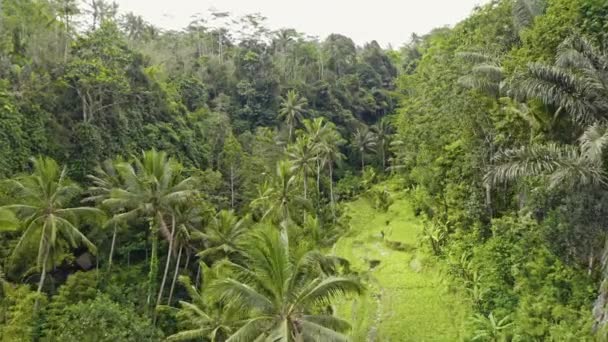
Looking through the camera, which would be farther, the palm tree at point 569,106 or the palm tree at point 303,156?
the palm tree at point 303,156

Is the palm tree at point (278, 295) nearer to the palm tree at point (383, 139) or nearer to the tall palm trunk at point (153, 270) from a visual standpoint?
the tall palm trunk at point (153, 270)

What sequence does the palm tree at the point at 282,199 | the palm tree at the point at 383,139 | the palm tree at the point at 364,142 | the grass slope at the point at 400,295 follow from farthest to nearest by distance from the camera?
1. the palm tree at the point at 383,139
2. the palm tree at the point at 364,142
3. the palm tree at the point at 282,199
4. the grass slope at the point at 400,295

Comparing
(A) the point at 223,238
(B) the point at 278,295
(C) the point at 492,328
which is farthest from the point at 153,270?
(C) the point at 492,328

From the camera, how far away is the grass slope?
56.9 ft

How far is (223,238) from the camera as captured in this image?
78.6 feet

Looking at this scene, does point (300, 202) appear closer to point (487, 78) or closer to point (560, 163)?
point (487, 78)

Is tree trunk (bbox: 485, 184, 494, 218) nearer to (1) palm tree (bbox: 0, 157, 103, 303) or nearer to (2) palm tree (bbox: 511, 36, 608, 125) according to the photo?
(2) palm tree (bbox: 511, 36, 608, 125)

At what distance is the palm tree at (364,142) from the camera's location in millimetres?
50469

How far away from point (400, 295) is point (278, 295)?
36.0 ft

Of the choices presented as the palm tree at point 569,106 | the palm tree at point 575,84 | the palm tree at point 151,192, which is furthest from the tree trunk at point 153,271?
the palm tree at point 575,84

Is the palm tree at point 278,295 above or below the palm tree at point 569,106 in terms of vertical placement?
below

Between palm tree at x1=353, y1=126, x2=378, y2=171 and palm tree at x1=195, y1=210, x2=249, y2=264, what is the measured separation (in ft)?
90.9

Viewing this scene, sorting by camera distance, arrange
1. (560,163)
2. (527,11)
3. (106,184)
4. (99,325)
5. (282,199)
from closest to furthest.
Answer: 1. (560,163)
2. (527,11)
3. (99,325)
4. (106,184)
5. (282,199)

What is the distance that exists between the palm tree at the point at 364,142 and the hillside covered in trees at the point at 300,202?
216 inches
